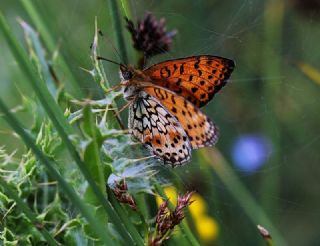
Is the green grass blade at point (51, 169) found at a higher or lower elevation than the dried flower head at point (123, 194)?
higher

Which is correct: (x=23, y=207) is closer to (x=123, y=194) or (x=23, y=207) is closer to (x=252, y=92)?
(x=123, y=194)

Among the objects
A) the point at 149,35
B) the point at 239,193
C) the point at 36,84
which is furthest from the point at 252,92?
the point at 36,84

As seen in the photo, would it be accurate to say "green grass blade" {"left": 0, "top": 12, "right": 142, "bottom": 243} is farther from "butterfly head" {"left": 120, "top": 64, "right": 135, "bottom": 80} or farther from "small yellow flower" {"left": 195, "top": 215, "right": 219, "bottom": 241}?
"small yellow flower" {"left": 195, "top": 215, "right": 219, "bottom": 241}

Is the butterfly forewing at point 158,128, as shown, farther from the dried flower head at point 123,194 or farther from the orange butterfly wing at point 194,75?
the dried flower head at point 123,194

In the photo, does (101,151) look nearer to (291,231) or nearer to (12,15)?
(291,231)

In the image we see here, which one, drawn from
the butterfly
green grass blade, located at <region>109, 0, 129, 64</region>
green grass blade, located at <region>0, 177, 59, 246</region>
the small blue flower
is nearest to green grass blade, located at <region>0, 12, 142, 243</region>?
green grass blade, located at <region>0, 177, 59, 246</region>

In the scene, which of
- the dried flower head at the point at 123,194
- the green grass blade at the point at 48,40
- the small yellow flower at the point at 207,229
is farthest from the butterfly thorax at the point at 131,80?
the small yellow flower at the point at 207,229
